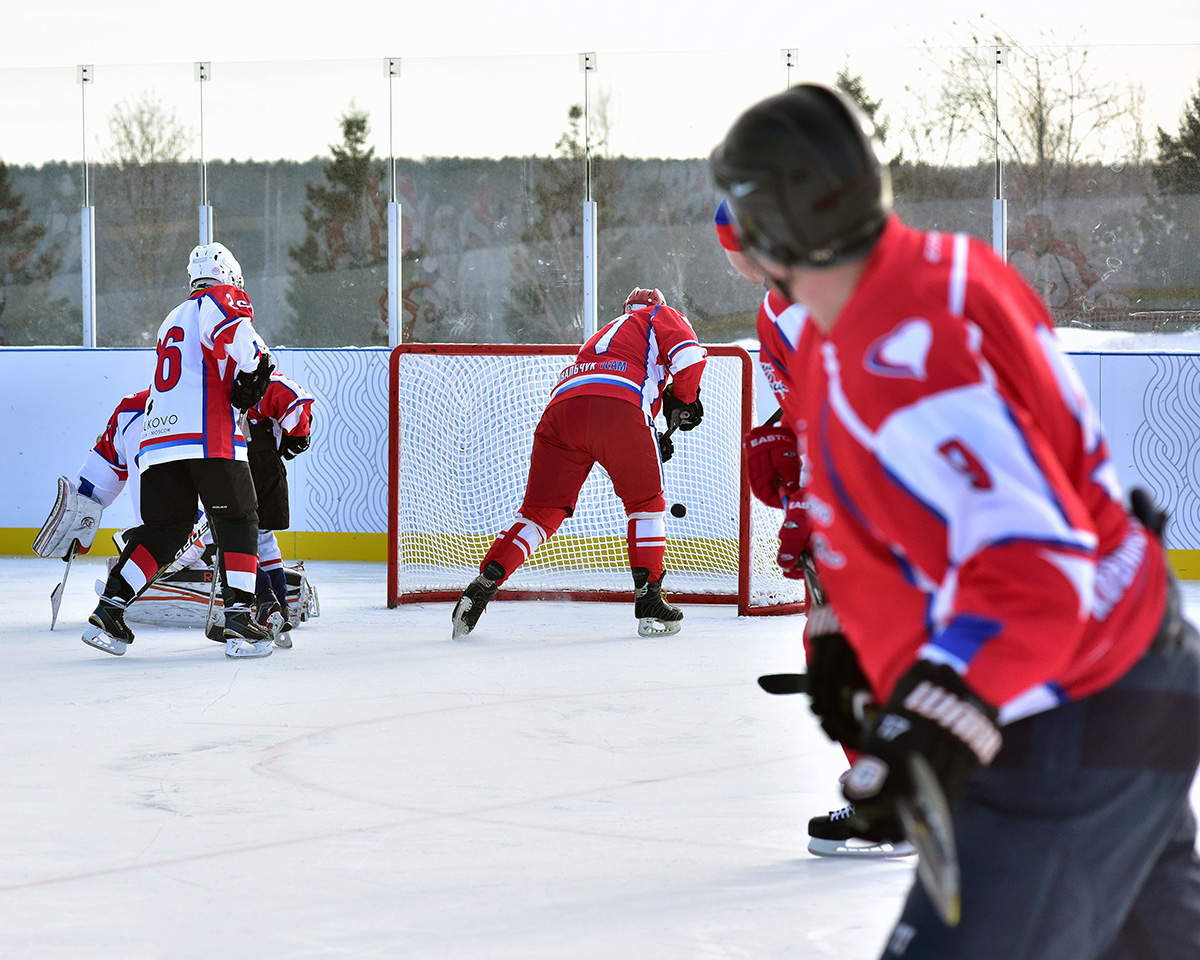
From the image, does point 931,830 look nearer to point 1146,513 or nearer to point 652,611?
point 1146,513

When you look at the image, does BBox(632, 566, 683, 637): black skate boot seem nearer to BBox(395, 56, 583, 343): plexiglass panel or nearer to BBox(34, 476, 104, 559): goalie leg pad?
BBox(34, 476, 104, 559): goalie leg pad

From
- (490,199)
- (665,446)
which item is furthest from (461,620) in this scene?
(490,199)

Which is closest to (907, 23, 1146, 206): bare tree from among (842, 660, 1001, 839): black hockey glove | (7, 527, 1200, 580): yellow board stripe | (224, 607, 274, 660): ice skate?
(7, 527, 1200, 580): yellow board stripe

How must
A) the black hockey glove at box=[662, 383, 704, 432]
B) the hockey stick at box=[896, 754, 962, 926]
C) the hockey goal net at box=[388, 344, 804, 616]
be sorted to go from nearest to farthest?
the hockey stick at box=[896, 754, 962, 926] < the black hockey glove at box=[662, 383, 704, 432] < the hockey goal net at box=[388, 344, 804, 616]

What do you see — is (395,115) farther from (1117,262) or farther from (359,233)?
(1117,262)

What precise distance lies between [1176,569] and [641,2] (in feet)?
15.8

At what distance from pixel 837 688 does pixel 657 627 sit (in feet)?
13.9

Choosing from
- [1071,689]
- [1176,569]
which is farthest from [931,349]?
[1176,569]

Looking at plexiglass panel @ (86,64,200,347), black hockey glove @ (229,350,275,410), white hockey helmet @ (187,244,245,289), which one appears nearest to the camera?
black hockey glove @ (229,350,275,410)

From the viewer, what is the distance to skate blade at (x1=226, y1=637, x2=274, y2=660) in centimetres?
486

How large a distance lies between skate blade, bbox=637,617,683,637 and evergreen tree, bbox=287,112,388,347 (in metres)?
3.80

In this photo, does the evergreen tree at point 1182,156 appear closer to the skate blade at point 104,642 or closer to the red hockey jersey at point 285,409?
the red hockey jersey at point 285,409

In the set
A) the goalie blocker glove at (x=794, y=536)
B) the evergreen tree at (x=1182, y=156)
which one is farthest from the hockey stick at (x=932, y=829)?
the evergreen tree at (x=1182, y=156)

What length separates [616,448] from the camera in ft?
17.7
